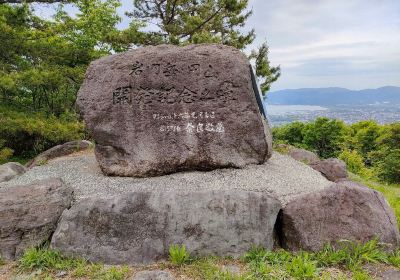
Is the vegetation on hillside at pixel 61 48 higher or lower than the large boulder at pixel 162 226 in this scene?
higher

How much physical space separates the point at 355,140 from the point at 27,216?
18430mm

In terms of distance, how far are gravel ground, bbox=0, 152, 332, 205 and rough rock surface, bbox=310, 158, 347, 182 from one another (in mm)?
692

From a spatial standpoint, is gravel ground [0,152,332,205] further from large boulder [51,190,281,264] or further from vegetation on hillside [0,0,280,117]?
vegetation on hillside [0,0,280,117]

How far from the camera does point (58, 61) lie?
35.5 ft

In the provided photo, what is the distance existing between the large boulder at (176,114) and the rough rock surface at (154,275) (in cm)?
238

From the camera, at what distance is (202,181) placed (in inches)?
236

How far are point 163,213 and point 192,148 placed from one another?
1.82 m

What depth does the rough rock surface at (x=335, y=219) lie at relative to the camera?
186 inches

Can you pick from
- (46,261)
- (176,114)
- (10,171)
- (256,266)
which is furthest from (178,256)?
(10,171)

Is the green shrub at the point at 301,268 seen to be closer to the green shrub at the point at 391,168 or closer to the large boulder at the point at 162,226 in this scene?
the large boulder at the point at 162,226

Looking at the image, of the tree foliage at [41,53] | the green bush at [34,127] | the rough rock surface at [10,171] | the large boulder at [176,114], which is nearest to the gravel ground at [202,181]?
the large boulder at [176,114]

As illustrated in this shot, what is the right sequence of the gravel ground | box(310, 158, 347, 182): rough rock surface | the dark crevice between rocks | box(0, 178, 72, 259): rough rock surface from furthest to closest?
box(310, 158, 347, 182): rough rock surface, the gravel ground, the dark crevice between rocks, box(0, 178, 72, 259): rough rock surface

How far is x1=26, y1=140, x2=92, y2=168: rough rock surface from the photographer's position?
8656 millimetres

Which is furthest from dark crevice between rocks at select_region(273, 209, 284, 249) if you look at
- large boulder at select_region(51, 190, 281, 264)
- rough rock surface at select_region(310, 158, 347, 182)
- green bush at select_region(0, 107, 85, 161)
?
green bush at select_region(0, 107, 85, 161)
